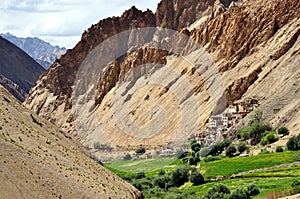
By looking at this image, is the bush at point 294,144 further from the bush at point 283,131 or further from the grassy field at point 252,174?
the bush at point 283,131

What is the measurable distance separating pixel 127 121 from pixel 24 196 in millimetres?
102787

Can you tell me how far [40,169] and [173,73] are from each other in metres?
102

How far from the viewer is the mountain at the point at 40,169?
23.6 meters

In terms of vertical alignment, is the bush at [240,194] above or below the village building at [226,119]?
below

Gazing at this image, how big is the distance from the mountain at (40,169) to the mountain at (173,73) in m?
42.1

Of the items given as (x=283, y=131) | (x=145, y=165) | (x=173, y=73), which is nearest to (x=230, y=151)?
(x=283, y=131)

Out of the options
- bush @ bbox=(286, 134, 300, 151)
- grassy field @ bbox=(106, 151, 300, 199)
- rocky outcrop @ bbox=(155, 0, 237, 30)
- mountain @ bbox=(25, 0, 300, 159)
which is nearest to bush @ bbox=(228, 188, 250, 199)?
grassy field @ bbox=(106, 151, 300, 199)

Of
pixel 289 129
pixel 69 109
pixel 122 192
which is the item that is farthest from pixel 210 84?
pixel 122 192

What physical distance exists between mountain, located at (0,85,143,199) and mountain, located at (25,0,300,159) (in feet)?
138

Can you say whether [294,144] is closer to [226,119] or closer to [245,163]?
[245,163]

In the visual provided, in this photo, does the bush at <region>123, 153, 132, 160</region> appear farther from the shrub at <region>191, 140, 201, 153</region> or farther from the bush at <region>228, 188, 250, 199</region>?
the bush at <region>228, 188, 250, 199</region>

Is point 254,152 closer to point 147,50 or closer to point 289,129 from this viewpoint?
point 289,129

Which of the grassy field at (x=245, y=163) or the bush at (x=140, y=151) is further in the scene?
the bush at (x=140, y=151)

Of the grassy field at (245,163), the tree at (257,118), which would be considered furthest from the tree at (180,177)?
the tree at (257,118)
